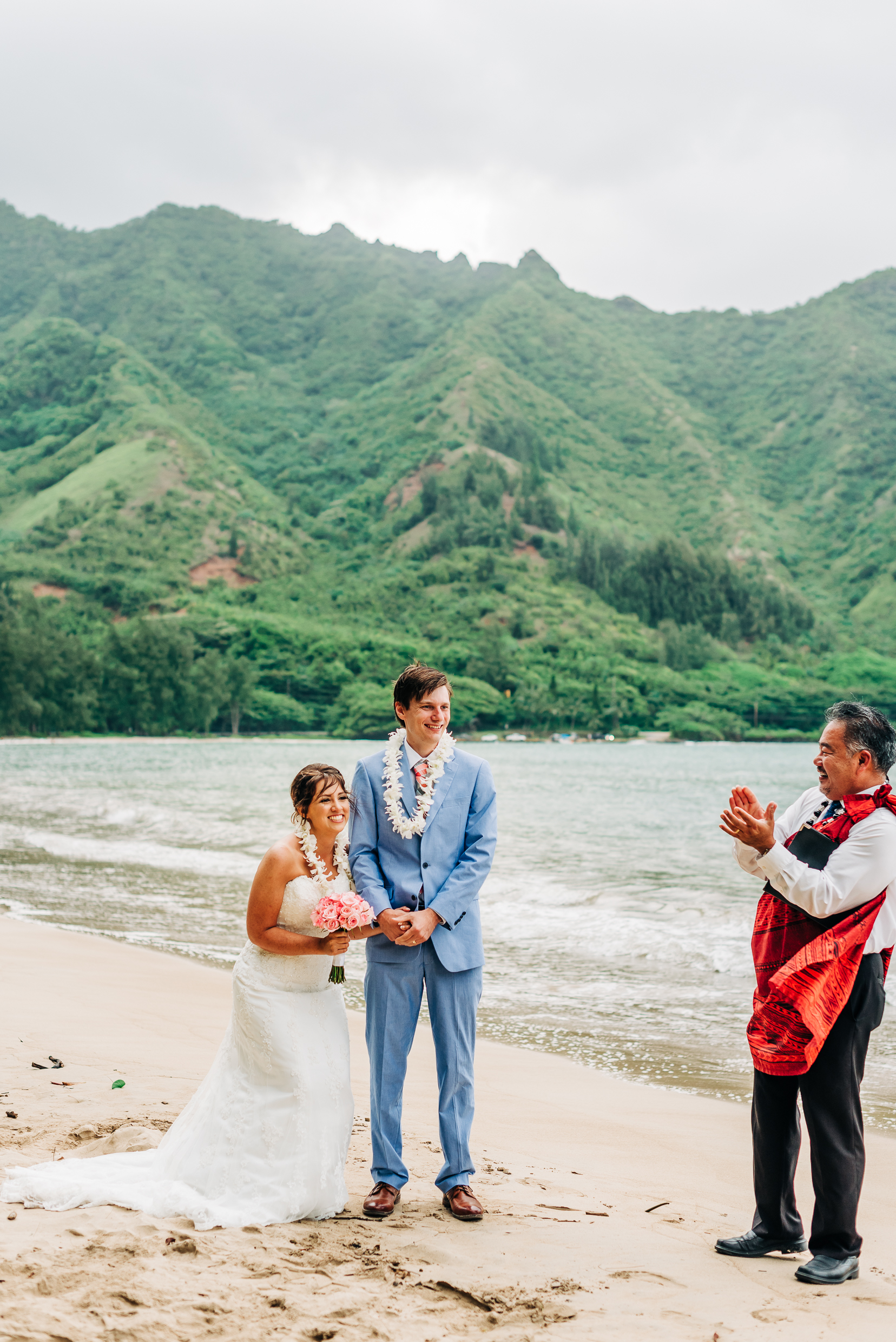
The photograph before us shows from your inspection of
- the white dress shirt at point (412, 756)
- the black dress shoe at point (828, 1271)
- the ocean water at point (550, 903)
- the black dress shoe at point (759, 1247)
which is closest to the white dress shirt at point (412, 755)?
the white dress shirt at point (412, 756)

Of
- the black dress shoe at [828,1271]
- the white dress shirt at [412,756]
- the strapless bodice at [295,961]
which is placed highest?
the white dress shirt at [412,756]

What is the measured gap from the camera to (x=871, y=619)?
160m

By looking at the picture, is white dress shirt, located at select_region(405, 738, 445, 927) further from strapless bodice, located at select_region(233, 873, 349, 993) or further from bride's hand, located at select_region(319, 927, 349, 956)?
bride's hand, located at select_region(319, 927, 349, 956)

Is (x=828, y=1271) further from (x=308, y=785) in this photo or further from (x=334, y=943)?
(x=308, y=785)

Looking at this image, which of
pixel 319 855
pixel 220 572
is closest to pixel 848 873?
pixel 319 855

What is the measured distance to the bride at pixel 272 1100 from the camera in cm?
416

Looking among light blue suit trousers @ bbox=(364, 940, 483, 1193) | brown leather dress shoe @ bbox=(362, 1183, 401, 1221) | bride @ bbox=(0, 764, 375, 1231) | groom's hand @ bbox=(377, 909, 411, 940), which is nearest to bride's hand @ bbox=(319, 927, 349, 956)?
bride @ bbox=(0, 764, 375, 1231)

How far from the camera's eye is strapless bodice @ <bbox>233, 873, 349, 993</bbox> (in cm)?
430

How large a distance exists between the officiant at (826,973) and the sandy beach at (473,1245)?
0.88 ft

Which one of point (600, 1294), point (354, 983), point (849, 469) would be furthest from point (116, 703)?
point (849, 469)

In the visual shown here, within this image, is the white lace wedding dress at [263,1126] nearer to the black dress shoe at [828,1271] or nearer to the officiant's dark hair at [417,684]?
the officiant's dark hair at [417,684]

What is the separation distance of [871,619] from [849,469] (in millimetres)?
36067

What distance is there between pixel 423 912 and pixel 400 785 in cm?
55

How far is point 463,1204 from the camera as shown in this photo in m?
4.26
